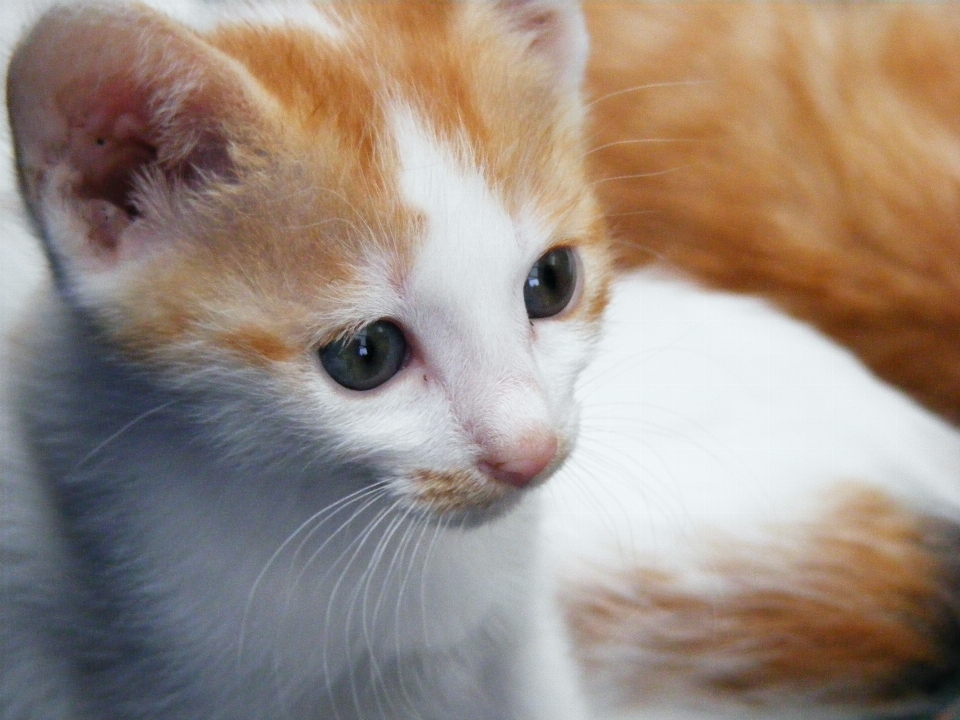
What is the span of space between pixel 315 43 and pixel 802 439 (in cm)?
58

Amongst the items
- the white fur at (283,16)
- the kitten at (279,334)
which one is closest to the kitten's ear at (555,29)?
the kitten at (279,334)

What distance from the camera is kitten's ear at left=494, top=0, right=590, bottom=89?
60 cm

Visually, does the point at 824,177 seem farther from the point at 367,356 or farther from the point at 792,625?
the point at 367,356

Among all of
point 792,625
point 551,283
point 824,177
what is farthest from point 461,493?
point 824,177

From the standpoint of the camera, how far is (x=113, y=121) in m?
0.46

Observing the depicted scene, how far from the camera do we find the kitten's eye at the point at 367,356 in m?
0.50

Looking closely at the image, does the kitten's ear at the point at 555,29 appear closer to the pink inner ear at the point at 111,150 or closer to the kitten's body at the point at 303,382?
the kitten's body at the point at 303,382

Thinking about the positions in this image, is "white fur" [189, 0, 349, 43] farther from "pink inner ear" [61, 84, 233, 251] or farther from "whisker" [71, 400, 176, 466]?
"whisker" [71, 400, 176, 466]

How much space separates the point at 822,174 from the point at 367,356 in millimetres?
661

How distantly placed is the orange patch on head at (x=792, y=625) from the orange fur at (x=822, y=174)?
0.23 m

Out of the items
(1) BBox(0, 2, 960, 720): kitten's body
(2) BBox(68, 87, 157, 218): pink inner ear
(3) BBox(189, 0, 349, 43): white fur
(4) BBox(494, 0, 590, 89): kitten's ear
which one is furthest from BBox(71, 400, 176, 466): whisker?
(4) BBox(494, 0, 590, 89): kitten's ear

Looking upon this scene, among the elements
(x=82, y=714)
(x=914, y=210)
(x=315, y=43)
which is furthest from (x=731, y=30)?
(x=82, y=714)

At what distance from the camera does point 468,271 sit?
1.66 feet

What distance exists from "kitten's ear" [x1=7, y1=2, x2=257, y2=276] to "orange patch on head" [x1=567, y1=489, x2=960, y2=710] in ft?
1.51
